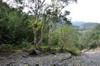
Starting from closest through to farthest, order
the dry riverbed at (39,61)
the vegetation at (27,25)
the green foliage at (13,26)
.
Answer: the dry riverbed at (39,61)
the green foliage at (13,26)
the vegetation at (27,25)

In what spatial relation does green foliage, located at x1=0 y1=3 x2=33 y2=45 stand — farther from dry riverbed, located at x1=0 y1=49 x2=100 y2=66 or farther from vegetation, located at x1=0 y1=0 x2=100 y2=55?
dry riverbed, located at x1=0 y1=49 x2=100 y2=66

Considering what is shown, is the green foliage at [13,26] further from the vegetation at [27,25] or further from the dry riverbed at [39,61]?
the dry riverbed at [39,61]

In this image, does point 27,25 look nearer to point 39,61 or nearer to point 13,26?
point 13,26

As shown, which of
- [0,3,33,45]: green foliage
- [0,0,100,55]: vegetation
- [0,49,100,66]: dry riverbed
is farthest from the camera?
[0,0,100,55]: vegetation

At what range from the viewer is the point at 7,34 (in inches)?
1344

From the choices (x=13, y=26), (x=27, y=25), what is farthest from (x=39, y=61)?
(x=27, y=25)

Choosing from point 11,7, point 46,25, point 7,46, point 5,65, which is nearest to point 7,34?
point 7,46

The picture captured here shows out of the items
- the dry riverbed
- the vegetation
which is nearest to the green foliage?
the vegetation

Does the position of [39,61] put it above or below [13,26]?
below

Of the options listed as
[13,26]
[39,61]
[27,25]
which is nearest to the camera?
[39,61]

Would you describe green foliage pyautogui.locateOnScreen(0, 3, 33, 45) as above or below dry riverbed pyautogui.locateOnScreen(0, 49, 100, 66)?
above

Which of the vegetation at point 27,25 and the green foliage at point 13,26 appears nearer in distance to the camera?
the green foliage at point 13,26

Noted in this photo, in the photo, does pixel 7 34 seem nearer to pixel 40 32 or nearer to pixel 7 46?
pixel 7 46

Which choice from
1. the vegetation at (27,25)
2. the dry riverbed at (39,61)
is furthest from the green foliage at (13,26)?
the dry riverbed at (39,61)
